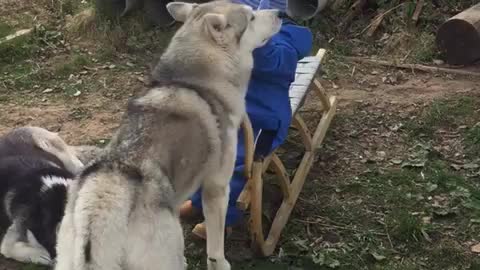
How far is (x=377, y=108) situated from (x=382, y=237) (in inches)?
Result: 66.8

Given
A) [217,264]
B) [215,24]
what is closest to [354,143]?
[217,264]

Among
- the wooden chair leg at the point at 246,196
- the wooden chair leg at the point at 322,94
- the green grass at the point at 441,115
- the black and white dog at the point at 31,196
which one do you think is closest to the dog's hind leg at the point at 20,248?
the black and white dog at the point at 31,196

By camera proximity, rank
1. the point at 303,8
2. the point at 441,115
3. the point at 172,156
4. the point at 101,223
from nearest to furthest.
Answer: the point at 101,223, the point at 172,156, the point at 441,115, the point at 303,8

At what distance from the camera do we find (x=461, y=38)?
21.0ft

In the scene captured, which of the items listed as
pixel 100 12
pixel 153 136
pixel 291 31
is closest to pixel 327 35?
pixel 100 12

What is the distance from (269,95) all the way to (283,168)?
535 mm

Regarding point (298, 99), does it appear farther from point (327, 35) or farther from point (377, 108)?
point (327, 35)

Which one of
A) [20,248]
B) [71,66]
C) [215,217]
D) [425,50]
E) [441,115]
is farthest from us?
[71,66]

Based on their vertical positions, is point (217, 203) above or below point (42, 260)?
above

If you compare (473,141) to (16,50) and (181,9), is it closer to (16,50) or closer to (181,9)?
(181,9)

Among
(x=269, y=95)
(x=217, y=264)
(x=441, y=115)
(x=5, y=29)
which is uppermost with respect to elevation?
(x=269, y=95)

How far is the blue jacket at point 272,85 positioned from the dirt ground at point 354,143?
68 centimetres

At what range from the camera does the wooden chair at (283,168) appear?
414 centimetres

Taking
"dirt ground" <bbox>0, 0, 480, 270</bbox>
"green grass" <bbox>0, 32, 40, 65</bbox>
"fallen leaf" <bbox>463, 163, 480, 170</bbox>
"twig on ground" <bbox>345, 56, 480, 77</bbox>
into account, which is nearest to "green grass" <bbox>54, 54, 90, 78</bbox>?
"dirt ground" <bbox>0, 0, 480, 270</bbox>
